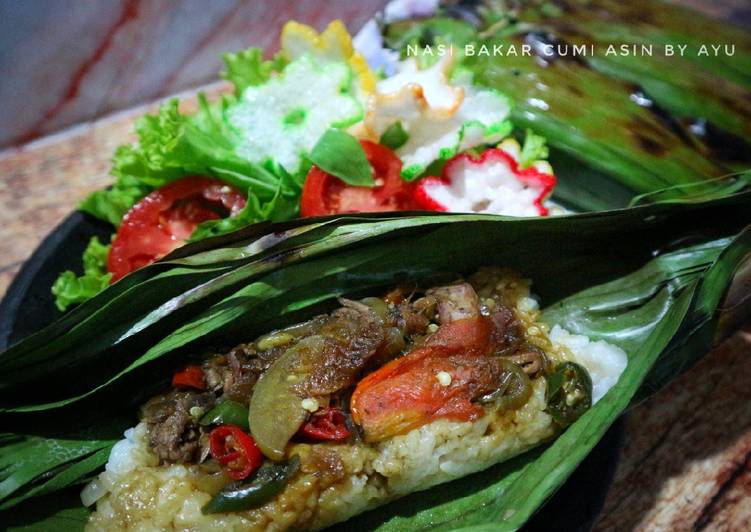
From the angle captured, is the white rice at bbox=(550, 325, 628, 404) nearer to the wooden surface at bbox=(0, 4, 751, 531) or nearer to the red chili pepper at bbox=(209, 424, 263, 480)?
the wooden surface at bbox=(0, 4, 751, 531)

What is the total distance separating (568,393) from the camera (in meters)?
1.62

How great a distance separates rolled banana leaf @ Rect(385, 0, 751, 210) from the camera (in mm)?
2396

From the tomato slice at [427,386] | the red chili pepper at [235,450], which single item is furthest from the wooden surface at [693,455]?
the red chili pepper at [235,450]

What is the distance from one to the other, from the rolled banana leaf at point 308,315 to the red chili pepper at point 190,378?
0.06 meters

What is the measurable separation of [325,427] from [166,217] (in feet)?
3.38

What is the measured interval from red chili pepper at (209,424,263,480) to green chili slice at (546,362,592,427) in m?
0.70

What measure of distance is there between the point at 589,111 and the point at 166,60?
7.17 feet

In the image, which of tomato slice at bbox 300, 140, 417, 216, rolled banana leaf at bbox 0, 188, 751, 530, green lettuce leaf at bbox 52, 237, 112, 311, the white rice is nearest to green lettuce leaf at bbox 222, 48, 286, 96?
tomato slice at bbox 300, 140, 417, 216

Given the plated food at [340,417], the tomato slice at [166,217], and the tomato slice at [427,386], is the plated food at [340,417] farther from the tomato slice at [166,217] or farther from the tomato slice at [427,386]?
the tomato slice at [166,217]

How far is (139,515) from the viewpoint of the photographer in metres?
1.43

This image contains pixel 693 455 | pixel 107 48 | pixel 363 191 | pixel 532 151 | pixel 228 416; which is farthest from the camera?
pixel 107 48

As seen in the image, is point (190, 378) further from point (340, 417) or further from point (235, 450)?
point (340, 417)

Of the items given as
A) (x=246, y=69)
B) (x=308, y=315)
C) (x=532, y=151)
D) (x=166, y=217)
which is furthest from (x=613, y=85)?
(x=166, y=217)

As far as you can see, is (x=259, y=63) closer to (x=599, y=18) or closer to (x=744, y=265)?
(x=599, y=18)
